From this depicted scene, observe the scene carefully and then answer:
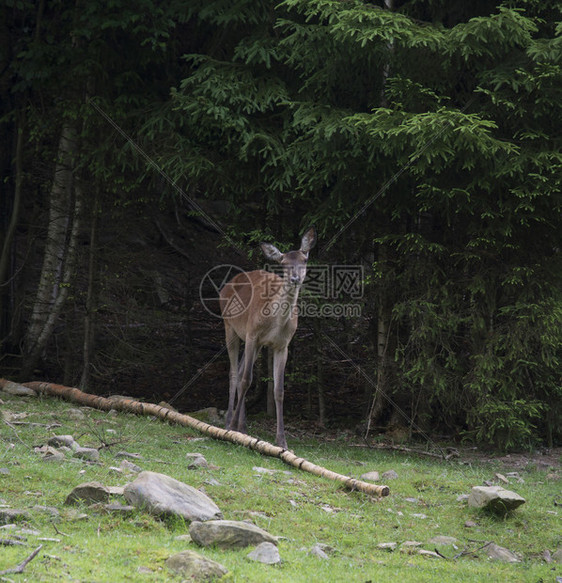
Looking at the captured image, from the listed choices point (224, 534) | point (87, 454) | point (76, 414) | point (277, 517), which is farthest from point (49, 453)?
point (224, 534)

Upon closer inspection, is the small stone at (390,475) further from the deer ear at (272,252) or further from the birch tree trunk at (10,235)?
the birch tree trunk at (10,235)

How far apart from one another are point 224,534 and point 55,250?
8.30m

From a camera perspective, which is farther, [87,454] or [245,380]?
[245,380]

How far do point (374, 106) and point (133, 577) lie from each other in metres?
7.66

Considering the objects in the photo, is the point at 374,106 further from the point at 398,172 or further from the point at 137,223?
the point at 137,223

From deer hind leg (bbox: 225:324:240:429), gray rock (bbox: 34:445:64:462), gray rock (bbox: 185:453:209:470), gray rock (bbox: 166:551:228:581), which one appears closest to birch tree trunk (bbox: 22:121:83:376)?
deer hind leg (bbox: 225:324:240:429)

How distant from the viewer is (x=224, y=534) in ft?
16.5

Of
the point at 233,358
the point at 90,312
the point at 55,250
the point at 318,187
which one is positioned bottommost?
the point at 233,358

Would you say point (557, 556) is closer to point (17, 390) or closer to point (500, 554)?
point (500, 554)

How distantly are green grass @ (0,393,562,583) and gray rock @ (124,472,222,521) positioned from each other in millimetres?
82

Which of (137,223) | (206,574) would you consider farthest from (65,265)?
(206,574)

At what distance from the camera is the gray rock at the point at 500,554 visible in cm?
569

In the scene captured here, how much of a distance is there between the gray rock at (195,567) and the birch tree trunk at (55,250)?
27.1 ft

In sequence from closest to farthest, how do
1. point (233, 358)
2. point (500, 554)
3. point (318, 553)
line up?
point (318, 553) → point (500, 554) → point (233, 358)
